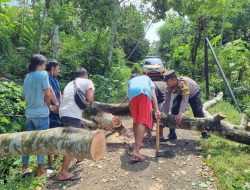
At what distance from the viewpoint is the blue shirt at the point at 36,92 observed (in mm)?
4961

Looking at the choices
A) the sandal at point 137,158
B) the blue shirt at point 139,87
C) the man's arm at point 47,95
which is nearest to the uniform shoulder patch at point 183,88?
the blue shirt at point 139,87

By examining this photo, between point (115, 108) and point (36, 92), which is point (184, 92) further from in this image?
point (36, 92)

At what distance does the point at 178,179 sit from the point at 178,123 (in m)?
1.80

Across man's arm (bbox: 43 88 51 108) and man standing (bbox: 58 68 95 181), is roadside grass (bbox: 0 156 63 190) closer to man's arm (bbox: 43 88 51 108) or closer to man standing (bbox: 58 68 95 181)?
man standing (bbox: 58 68 95 181)

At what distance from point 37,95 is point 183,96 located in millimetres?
2911

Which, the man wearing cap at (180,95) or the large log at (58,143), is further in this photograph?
the man wearing cap at (180,95)

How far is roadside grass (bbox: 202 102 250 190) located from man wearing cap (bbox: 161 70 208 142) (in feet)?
1.91

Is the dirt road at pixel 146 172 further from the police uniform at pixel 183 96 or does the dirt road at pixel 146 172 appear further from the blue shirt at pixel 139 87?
the blue shirt at pixel 139 87

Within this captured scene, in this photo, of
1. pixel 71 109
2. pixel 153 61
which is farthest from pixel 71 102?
pixel 153 61

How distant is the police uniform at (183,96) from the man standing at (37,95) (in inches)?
97.2

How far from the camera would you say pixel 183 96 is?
6.34 metres

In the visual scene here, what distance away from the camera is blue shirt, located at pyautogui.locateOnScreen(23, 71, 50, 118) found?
4961 mm

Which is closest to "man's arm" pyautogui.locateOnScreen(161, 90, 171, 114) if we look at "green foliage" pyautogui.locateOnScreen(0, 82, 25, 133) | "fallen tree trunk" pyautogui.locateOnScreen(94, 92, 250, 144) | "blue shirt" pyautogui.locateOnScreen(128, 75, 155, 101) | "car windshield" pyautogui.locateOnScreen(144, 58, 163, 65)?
"fallen tree trunk" pyautogui.locateOnScreen(94, 92, 250, 144)

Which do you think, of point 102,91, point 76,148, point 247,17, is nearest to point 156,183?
point 76,148
